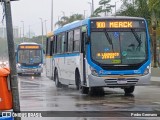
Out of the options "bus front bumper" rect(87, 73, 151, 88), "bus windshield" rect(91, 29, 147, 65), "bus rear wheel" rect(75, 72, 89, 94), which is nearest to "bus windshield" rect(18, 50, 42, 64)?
"bus rear wheel" rect(75, 72, 89, 94)

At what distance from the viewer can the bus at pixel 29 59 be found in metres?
43.4

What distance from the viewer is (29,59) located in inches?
1722

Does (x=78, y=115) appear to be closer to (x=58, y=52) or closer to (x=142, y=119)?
(x=142, y=119)

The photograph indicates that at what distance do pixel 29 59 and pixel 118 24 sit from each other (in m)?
24.9

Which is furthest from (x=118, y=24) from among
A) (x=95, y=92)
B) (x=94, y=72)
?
(x=95, y=92)

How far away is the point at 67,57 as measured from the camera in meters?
23.1

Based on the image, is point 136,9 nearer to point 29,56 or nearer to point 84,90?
point 29,56

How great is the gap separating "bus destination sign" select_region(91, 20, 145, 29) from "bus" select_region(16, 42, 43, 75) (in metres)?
24.5

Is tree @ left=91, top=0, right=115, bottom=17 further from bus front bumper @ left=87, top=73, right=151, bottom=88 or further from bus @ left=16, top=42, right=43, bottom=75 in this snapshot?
bus front bumper @ left=87, top=73, right=151, bottom=88

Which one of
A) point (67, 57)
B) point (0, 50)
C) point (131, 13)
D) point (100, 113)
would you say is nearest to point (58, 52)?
point (67, 57)

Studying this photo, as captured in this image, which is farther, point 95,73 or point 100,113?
point 95,73

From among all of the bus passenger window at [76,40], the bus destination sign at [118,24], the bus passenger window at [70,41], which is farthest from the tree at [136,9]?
the bus destination sign at [118,24]

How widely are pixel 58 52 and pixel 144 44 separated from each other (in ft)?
23.6

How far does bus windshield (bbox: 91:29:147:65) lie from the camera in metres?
19.2
